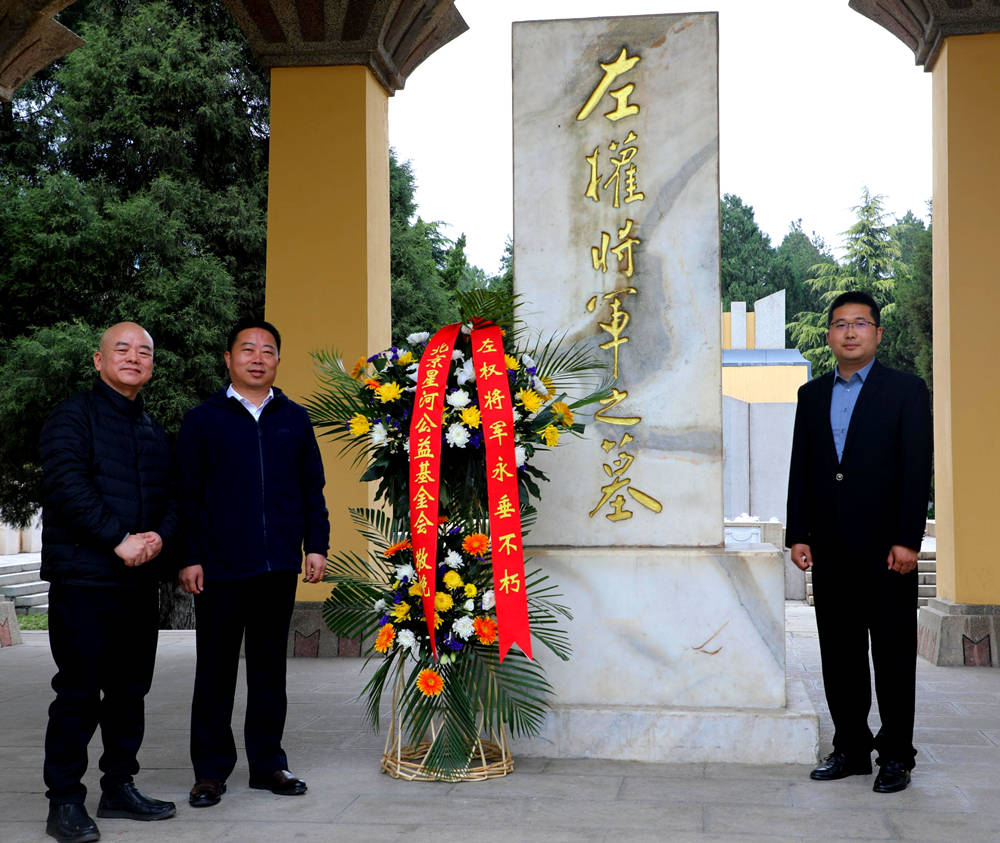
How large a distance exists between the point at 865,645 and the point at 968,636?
340 cm

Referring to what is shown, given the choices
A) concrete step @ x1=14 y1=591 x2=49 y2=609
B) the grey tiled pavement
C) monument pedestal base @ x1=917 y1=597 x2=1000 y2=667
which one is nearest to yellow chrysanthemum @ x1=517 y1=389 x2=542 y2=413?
the grey tiled pavement

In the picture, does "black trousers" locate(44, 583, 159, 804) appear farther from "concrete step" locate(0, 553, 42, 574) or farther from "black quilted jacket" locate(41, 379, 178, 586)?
"concrete step" locate(0, 553, 42, 574)

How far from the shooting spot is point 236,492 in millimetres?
4094

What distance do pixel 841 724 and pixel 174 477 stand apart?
2.76 meters

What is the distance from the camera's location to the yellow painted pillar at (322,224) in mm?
7977

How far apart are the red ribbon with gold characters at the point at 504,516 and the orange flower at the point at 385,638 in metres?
0.42

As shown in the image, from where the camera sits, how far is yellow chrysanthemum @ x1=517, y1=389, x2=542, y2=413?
4.32 meters

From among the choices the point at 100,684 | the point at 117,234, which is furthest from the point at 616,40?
the point at 117,234

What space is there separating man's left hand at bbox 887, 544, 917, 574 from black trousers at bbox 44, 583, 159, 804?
275 centimetres

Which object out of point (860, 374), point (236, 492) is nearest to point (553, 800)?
point (236, 492)

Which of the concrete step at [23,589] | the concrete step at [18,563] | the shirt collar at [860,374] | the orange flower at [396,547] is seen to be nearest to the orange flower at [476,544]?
the orange flower at [396,547]

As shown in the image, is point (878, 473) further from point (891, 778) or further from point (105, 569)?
point (105, 569)

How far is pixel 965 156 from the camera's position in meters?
7.45

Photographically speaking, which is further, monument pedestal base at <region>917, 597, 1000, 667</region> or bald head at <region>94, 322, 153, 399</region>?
monument pedestal base at <region>917, 597, 1000, 667</region>
